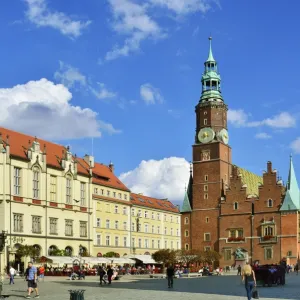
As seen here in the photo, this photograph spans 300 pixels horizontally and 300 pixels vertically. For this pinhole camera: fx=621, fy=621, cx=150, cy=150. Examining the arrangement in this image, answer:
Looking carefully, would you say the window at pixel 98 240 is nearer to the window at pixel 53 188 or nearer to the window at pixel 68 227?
the window at pixel 68 227

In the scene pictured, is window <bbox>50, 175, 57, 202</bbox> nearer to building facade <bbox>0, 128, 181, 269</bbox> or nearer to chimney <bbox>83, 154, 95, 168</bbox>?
building facade <bbox>0, 128, 181, 269</bbox>

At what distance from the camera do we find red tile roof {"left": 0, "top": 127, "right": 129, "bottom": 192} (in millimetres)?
67750

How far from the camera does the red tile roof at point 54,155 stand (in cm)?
6775

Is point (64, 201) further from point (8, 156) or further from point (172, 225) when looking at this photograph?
point (172, 225)

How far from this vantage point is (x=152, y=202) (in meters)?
97.4

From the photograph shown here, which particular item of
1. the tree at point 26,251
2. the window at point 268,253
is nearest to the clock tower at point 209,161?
the window at point 268,253

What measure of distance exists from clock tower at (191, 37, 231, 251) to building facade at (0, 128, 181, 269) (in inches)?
422

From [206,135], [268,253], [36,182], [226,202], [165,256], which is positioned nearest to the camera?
[36,182]

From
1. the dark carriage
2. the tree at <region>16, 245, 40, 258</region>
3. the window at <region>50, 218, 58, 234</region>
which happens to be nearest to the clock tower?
the window at <region>50, 218, 58, 234</region>

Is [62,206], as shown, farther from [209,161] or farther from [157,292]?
[157,292]

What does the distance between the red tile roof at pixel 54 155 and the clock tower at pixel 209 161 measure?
1818 cm

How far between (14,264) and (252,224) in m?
44.2

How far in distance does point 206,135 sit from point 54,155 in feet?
119

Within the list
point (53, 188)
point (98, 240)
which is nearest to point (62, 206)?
point (53, 188)
